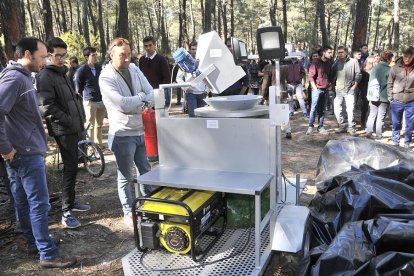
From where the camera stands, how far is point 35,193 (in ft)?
9.82

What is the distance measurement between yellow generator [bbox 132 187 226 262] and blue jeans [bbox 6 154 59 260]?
90 cm

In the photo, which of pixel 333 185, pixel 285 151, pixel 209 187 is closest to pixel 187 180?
pixel 209 187

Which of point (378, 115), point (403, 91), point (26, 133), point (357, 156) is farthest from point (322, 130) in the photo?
point (26, 133)

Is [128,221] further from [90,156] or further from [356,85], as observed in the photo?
[356,85]

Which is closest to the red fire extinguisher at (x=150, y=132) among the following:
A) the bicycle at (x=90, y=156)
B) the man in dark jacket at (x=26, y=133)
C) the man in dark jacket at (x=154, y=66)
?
the man in dark jacket at (x=26, y=133)

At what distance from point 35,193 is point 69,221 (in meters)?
1.01

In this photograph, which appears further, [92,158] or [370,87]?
[370,87]

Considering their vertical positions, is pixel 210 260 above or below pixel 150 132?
below

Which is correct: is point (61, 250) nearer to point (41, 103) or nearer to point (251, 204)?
point (41, 103)

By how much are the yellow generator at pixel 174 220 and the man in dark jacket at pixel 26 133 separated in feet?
3.01

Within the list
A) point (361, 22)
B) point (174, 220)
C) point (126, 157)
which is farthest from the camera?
point (361, 22)

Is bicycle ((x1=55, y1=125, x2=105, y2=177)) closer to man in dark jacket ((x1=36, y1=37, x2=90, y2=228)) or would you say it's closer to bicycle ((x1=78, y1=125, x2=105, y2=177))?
bicycle ((x1=78, y1=125, x2=105, y2=177))

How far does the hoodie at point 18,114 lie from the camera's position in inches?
109

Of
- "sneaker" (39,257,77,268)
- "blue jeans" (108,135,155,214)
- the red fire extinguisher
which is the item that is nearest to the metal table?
the red fire extinguisher
